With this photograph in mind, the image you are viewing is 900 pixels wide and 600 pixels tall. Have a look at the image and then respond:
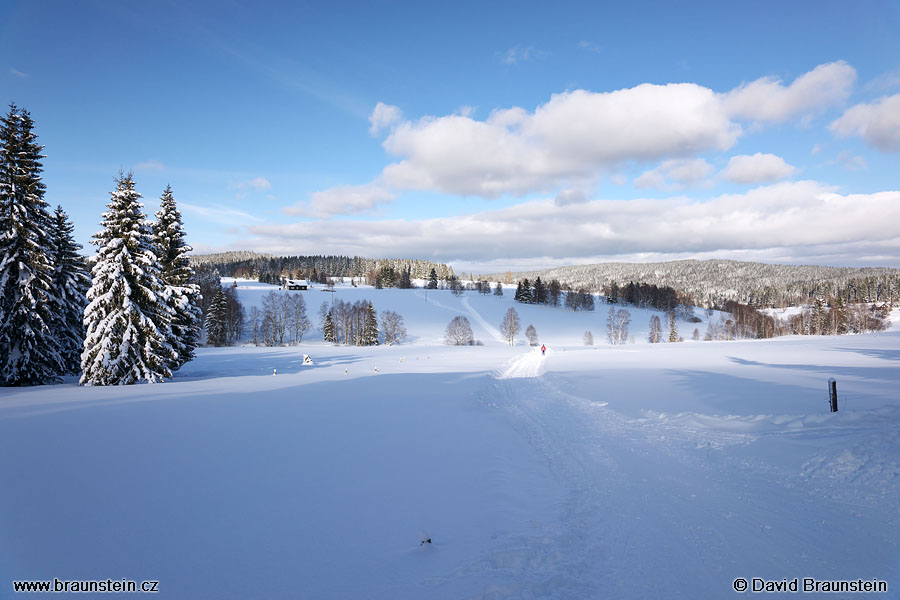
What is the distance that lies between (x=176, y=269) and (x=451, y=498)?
100 ft

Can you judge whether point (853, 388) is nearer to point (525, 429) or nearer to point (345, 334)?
point (525, 429)

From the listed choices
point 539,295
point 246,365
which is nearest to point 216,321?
point 246,365

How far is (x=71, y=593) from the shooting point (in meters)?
4.45

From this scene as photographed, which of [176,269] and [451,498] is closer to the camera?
[451,498]

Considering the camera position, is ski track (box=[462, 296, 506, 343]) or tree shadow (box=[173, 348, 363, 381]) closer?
tree shadow (box=[173, 348, 363, 381])

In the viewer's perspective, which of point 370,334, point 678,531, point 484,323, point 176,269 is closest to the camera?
point 678,531

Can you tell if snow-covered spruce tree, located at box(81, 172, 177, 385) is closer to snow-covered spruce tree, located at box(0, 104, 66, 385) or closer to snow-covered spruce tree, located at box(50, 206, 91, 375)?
snow-covered spruce tree, located at box(0, 104, 66, 385)

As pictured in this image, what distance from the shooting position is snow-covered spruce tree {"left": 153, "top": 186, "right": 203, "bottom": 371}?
2690cm

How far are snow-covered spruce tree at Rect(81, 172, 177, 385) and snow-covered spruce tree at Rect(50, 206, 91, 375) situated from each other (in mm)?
4028

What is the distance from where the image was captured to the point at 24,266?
20.3m

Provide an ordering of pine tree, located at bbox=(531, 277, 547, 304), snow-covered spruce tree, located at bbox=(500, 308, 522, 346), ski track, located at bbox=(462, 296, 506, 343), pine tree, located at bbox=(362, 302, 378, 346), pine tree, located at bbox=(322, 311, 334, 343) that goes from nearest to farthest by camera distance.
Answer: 1. pine tree, located at bbox=(362, 302, 378, 346)
2. pine tree, located at bbox=(322, 311, 334, 343)
3. snow-covered spruce tree, located at bbox=(500, 308, 522, 346)
4. ski track, located at bbox=(462, 296, 506, 343)
5. pine tree, located at bbox=(531, 277, 547, 304)

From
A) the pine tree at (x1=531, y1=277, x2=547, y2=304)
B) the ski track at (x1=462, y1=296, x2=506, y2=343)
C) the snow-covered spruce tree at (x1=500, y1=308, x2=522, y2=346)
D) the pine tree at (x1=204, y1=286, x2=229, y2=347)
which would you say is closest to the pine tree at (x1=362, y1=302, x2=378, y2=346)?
the pine tree at (x1=204, y1=286, x2=229, y2=347)

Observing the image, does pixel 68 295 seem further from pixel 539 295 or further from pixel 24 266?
pixel 539 295

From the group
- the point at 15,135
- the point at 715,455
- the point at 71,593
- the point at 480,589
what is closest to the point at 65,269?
the point at 15,135
